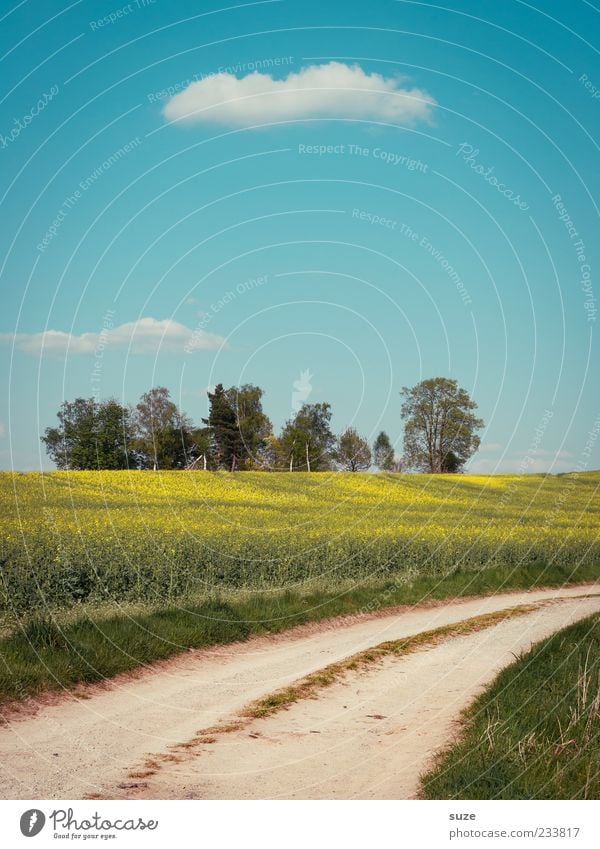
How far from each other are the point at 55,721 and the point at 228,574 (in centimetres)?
1078

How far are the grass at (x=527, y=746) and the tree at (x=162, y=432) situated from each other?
64.1 feet

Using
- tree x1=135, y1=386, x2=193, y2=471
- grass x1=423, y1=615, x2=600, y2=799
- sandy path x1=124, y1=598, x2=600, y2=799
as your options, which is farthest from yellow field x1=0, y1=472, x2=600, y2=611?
grass x1=423, y1=615, x2=600, y2=799

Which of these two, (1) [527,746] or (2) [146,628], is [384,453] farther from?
(1) [527,746]

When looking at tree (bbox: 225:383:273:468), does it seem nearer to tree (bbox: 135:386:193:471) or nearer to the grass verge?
tree (bbox: 135:386:193:471)

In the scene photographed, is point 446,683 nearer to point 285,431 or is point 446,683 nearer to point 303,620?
point 303,620

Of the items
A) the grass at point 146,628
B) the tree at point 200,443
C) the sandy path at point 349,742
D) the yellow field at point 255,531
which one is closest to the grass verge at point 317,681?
the sandy path at point 349,742

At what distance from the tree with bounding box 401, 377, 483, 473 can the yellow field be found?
249cm

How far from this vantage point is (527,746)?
7.71 meters

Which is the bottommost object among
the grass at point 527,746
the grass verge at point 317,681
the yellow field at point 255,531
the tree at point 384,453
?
the grass verge at point 317,681

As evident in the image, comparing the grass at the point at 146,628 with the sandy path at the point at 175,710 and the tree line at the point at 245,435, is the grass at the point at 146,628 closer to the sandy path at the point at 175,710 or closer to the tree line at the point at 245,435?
the sandy path at the point at 175,710

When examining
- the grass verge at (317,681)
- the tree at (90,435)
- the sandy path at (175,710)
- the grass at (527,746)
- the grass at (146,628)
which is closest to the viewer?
the grass at (527,746)

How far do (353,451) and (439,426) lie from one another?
7.74m

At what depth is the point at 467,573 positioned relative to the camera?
25156 mm

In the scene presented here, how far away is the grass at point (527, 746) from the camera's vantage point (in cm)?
692
